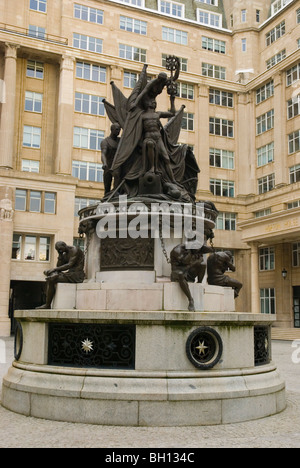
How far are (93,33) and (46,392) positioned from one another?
4370 centimetres

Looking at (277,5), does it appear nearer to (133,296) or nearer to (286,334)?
(286,334)

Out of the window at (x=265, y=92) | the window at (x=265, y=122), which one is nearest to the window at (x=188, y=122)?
the window at (x=265, y=122)

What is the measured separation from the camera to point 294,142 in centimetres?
4553

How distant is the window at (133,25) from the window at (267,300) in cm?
2762

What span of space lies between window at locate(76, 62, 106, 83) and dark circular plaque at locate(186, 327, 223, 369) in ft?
130

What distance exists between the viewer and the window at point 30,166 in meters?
41.9

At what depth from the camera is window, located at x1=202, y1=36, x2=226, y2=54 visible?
52.1m

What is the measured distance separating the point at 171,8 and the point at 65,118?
19878mm

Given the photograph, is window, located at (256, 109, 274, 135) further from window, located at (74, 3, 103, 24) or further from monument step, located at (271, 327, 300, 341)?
monument step, located at (271, 327, 300, 341)

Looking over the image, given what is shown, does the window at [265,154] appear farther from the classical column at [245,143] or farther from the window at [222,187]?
the window at [222,187]

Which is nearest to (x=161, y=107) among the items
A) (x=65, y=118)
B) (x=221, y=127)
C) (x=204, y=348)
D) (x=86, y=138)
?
(x=86, y=138)

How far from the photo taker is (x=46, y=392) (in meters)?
8.48

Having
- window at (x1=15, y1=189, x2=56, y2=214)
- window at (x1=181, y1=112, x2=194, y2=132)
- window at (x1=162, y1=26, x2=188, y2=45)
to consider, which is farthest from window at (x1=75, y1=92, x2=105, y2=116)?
window at (x1=162, y1=26, x2=188, y2=45)
